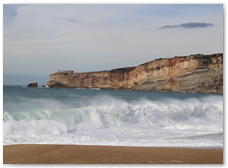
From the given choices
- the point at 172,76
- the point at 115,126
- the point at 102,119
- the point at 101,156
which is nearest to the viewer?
the point at 101,156

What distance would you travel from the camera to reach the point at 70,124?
391 inches

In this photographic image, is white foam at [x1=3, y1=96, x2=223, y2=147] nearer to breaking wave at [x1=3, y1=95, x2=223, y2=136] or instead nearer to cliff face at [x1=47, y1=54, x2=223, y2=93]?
breaking wave at [x1=3, y1=95, x2=223, y2=136]

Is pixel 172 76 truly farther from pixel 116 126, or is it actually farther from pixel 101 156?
pixel 101 156

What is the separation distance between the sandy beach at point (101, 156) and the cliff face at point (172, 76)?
58619 millimetres

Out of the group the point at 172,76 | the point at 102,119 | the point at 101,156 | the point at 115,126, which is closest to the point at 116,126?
the point at 115,126

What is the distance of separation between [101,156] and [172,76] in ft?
205

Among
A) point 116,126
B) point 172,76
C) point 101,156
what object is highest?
point 172,76

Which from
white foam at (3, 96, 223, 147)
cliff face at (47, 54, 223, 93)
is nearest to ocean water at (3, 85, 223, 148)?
white foam at (3, 96, 223, 147)

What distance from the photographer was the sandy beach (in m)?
4.60

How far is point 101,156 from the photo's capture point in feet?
16.3

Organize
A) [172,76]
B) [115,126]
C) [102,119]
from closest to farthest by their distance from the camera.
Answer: [115,126] < [102,119] < [172,76]

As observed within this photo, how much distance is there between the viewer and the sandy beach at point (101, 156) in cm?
460

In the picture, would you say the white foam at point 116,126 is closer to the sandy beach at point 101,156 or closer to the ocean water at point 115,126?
the ocean water at point 115,126
